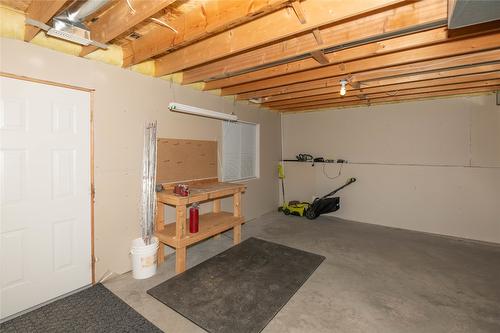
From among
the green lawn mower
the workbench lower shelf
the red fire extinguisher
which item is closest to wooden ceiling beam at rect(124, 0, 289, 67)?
the red fire extinguisher

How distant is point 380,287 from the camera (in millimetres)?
2660

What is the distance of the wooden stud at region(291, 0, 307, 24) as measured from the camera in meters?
1.64

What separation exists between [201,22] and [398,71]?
2.39 meters

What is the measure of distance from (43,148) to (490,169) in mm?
6322

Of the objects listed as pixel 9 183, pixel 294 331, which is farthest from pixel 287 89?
pixel 9 183

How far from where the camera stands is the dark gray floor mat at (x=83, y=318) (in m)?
2.00

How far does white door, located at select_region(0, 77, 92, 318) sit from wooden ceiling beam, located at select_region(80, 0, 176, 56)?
726 millimetres

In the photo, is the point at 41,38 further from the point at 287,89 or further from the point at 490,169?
the point at 490,169

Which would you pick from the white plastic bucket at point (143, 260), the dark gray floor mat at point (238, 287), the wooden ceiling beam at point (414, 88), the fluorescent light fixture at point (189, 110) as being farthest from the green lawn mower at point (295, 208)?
the white plastic bucket at point (143, 260)

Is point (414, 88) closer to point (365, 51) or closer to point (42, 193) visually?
point (365, 51)

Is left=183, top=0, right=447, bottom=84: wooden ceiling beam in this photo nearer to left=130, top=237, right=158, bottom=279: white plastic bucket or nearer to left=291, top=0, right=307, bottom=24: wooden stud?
left=291, top=0, right=307, bottom=24: wooden stud

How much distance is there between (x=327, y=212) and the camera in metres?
5.24

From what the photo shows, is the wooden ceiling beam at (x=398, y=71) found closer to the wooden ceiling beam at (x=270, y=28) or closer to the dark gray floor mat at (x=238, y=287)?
the wooden ceiling beam at (x=270, y=28)

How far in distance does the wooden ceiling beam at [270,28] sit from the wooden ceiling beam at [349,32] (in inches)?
5.0
